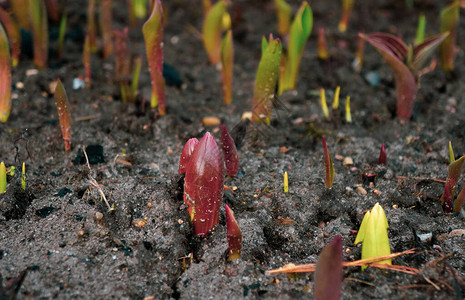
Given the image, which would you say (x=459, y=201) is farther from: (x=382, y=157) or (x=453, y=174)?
(x=382, y=157)

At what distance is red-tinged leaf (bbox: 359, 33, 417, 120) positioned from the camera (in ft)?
6.72

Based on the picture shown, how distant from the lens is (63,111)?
6.21ft

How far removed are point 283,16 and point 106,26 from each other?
106cm

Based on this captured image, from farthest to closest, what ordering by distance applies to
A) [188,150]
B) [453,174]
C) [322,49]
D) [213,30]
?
[322,49]
[213,30]
[453,174]
[188,150]

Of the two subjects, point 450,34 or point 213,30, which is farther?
point 213,30

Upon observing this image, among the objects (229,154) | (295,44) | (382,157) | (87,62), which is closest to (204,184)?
(229,154)

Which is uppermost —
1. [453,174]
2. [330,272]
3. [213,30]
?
[213,30]

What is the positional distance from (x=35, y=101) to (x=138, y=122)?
1.84 ft

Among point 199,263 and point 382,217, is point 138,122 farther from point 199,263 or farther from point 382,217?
point 382,217

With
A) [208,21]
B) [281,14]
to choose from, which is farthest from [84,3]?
[281,14]

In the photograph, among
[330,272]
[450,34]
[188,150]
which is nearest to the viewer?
[330,272]

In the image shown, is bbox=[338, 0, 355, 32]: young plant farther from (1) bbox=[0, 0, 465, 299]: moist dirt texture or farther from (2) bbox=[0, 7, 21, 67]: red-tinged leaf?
(2) bbox=[0, 7, 21, 67]: red-tinged leaf

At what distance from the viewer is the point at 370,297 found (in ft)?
4.65

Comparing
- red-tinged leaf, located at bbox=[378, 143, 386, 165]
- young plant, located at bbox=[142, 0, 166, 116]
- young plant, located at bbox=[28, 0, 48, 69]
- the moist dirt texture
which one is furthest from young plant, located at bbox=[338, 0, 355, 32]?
young plant, located at bbox=[28, 0, 48, 69]
